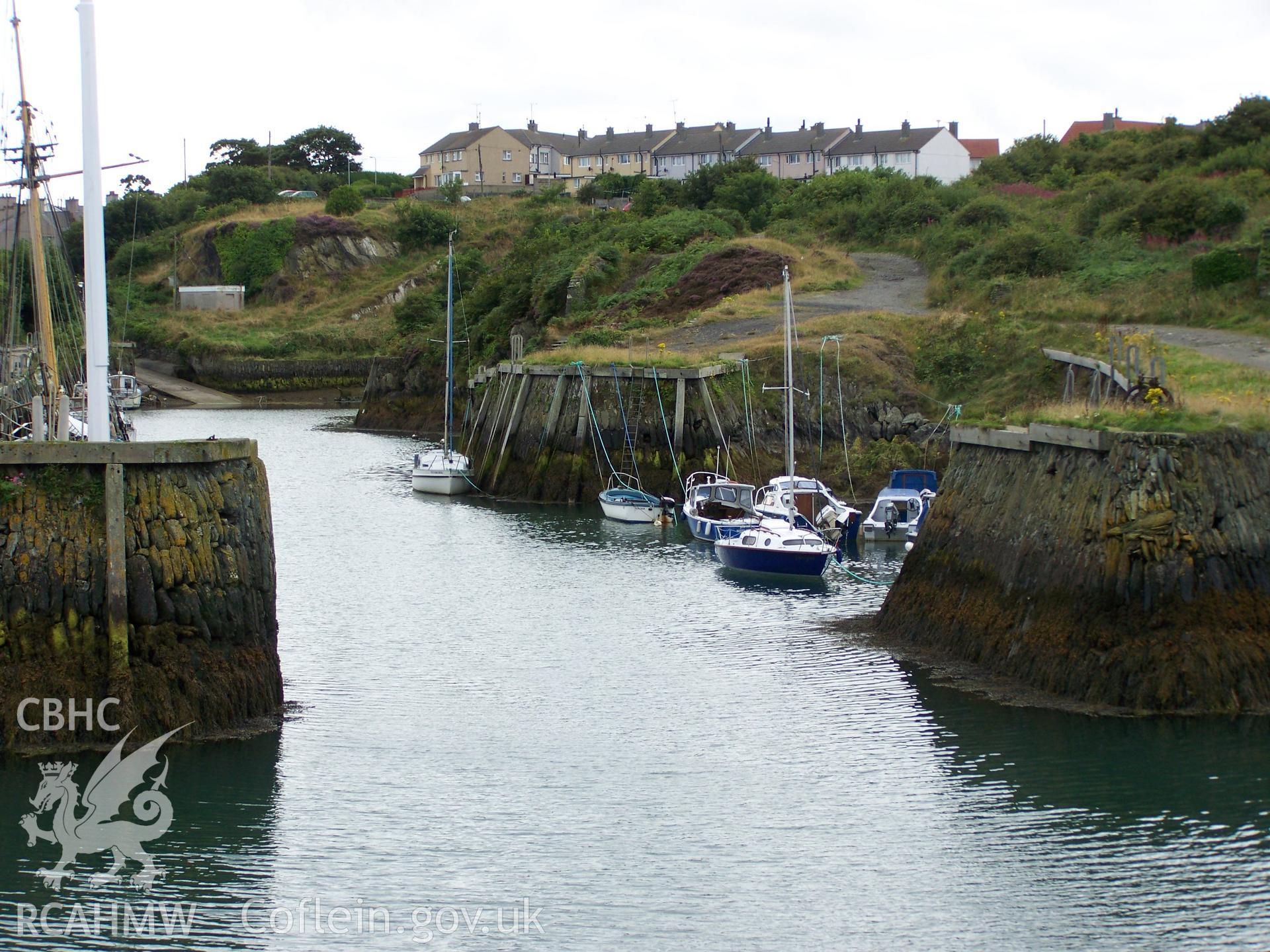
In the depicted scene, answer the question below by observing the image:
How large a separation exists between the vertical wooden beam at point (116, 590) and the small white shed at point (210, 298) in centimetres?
9265

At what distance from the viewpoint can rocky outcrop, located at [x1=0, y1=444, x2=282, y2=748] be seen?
16.1m

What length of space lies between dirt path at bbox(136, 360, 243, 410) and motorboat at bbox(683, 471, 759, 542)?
55.2 metres

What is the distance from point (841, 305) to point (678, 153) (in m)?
74.0

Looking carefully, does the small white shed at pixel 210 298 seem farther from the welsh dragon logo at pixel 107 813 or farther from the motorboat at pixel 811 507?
the welsh dragon logo at pixel 107 813

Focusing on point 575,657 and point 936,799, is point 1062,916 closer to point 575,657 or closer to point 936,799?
point 936,799

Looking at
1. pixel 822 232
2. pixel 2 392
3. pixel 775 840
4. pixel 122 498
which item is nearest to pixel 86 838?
pixel 122 498

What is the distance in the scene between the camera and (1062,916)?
44.4 ft

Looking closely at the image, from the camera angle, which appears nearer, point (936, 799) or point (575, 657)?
point (936, 799)

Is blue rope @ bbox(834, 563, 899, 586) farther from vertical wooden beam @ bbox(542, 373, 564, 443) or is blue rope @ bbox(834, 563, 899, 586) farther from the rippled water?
vertical wooden beam @ bbox(542, 373, 564, 443)

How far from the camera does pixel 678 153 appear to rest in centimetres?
12438

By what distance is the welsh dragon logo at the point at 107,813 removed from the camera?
571 inches

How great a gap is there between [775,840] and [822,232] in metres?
59.0

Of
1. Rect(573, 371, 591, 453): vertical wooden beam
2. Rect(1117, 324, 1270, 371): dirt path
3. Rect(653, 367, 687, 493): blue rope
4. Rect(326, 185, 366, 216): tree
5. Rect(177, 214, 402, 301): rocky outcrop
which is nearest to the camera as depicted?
Rect(1117, 324, 1270, 371): dirt path

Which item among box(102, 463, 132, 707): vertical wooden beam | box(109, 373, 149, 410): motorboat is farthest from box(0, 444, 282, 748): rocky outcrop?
box(109, 373, 149, 410): motorboat
